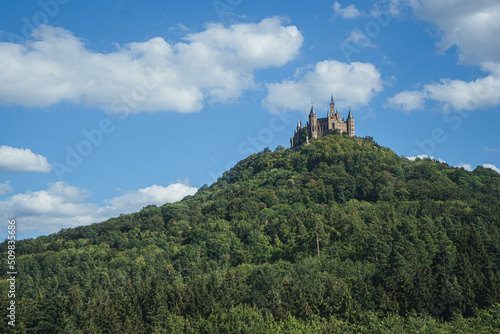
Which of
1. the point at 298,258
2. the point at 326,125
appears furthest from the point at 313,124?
the point at 298,258

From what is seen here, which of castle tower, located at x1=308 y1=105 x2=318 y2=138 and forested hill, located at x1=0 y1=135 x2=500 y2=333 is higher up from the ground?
castle tower, located at x1=308 y1=105 x2=318 y2=138

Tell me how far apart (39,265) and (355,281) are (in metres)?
76.1

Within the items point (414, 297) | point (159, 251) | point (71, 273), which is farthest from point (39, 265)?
point (414, 297)

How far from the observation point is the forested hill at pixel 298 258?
51375 millimetres

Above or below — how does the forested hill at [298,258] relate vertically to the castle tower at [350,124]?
below

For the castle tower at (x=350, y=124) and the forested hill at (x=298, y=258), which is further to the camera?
the castle tower at (x=350, y=124)

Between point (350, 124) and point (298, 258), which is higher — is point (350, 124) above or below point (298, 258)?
above

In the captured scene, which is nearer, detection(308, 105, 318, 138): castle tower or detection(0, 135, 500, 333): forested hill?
detection(0, 135, 500, 333): forested hill

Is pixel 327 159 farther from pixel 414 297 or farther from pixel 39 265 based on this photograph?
pixel 414 297

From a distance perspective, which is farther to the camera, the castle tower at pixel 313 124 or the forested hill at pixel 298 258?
the castle tower at pixel 313 124

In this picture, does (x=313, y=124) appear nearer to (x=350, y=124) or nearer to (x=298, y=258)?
(x=350, y=124)

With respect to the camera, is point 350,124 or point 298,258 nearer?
point 298,258

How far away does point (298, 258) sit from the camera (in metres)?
78.2

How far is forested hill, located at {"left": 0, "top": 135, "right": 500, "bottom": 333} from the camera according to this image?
51.4 meters
